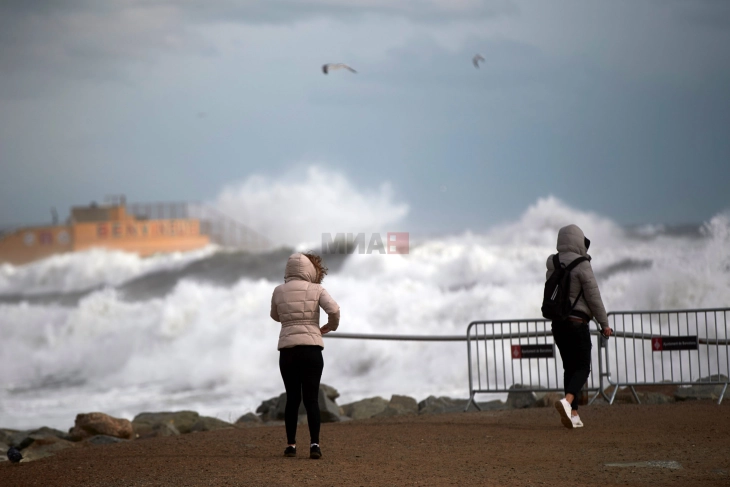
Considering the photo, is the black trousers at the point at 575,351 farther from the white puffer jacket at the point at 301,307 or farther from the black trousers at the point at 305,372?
the black trousers at the point at 305,372

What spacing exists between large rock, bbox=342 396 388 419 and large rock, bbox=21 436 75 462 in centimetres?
392

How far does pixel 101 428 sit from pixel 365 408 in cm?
365

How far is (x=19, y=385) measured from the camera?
23.3 m

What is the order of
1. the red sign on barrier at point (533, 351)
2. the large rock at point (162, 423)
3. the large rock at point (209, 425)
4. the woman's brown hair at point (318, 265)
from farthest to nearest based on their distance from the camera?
the large rock at point (162, 423), the large rock at point (209, 425), the red sign on barrier at point (533, 351), the woman's brown hair at point (318, 265)

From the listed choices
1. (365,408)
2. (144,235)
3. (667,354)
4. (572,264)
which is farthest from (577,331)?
(144,235)

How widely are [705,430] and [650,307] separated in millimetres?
15533

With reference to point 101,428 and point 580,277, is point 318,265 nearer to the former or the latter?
point 580,277

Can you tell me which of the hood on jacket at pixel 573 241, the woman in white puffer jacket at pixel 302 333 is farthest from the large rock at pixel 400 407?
the woman in white puffer jacket at pixel 302 333

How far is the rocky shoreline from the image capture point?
11305 millimetres

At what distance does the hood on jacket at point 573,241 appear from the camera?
8711 millimetres

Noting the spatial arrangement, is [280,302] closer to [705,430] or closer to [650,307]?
[705,430]

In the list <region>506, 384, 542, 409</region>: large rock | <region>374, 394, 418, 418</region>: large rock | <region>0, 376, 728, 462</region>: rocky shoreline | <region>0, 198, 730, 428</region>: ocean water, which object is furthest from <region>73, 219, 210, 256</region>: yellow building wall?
<region>506, 384, 542, 409</region>: large rock

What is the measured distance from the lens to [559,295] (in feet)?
27.9

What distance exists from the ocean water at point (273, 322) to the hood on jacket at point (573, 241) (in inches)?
288
